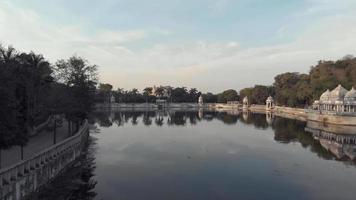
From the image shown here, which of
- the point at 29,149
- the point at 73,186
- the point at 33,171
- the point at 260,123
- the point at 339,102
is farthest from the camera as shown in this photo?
the point at 260,123

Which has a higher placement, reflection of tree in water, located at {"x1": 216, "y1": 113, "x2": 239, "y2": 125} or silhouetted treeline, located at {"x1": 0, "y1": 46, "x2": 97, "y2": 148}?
silhouetted treeline, located at {"x1": 0, "y1": 46, "x2": 97, "y2": 148}

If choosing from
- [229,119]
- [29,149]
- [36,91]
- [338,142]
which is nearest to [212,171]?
[29,149]

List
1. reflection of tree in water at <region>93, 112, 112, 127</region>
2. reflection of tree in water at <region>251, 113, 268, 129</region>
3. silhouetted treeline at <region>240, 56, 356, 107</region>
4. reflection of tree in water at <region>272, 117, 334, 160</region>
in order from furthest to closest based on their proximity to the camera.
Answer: silhouetted treeline at <region>240, 56, 356, 107</region>
reflection of tree in water at <region>93, 112, 112, 127</region>
reflection of tree in water at <region>251, 113, 268, 129</region>
reflection of tree in water at <region>272, 117, 334, 160</region>

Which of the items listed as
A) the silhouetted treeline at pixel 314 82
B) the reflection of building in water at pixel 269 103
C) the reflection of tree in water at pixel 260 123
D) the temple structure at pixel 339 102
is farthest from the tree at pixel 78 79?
the reflection of building in water at pixel 269 103

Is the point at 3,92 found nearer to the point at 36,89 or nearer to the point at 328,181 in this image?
the point at 36,89

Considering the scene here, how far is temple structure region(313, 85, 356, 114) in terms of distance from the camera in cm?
8238

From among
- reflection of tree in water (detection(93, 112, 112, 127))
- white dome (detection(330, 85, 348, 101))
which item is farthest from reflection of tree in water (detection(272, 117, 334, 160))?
reflection of tree in water (detection(93, 112, 112, 127))

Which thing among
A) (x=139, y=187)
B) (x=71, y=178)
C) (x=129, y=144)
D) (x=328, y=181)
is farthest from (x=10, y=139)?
(x=129, y=144)

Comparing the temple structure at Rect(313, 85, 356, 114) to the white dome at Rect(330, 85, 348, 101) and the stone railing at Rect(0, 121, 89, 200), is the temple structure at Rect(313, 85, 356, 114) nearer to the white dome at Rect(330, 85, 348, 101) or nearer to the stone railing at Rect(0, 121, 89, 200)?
the white dome at Rect(330, 85, 348, 101)

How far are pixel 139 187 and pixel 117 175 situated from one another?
4.54 metres

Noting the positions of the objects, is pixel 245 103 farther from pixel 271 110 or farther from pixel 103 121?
pixel 103 121

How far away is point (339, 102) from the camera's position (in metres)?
84.8

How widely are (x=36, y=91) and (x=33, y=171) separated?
1789 cm

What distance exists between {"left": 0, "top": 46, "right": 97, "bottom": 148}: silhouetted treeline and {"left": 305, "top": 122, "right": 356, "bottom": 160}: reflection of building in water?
103 feet
